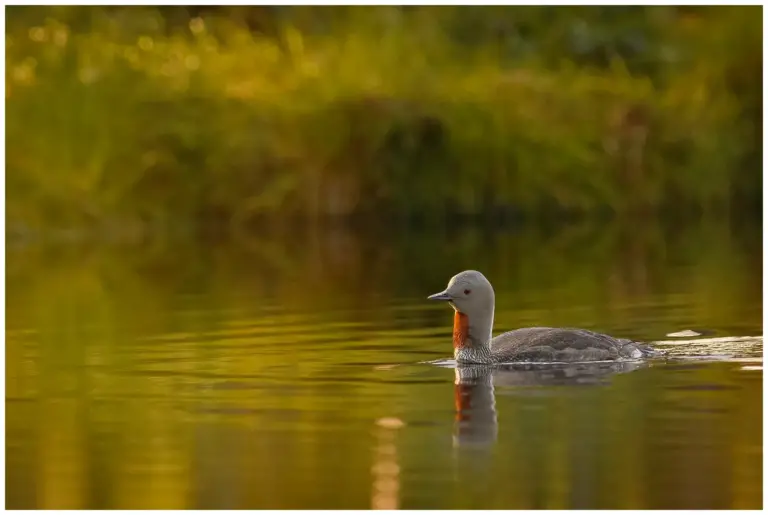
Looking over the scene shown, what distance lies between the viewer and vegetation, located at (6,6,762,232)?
88.2ft

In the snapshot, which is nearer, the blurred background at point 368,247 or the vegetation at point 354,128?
the blurred background at point 368,247

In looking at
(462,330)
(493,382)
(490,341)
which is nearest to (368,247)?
(490,341)

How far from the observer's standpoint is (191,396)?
10.2 metres

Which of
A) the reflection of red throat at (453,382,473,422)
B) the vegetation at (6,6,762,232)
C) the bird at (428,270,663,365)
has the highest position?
the vegetation at (6,6,762,232)

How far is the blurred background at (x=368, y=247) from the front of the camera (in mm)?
8109

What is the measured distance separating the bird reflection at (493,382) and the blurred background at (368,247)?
0.06 m

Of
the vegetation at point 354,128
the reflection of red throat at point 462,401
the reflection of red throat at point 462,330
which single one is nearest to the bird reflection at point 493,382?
the reflection of red throat at point 462,401

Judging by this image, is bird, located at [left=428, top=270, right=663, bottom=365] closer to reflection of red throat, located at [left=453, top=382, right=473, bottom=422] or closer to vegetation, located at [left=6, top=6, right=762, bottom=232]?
reflection of red throat, located at [left=453, top=382, right=473, bottom=422]

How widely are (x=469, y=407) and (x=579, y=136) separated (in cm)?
1922

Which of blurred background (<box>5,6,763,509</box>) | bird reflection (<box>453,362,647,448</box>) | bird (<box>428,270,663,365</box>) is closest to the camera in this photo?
blurred background (<box>5,6,763,509</box>)

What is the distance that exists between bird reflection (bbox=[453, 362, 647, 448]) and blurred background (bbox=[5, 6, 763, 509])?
6cm

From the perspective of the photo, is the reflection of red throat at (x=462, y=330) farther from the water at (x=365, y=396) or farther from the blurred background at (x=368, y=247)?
the blurred background at (x=368, y=247)

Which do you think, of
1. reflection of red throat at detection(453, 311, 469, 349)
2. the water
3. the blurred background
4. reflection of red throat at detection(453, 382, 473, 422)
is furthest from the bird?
reflection of red throat at detection(453, 382, 473, 422)

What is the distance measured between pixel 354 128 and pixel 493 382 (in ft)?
57.9
